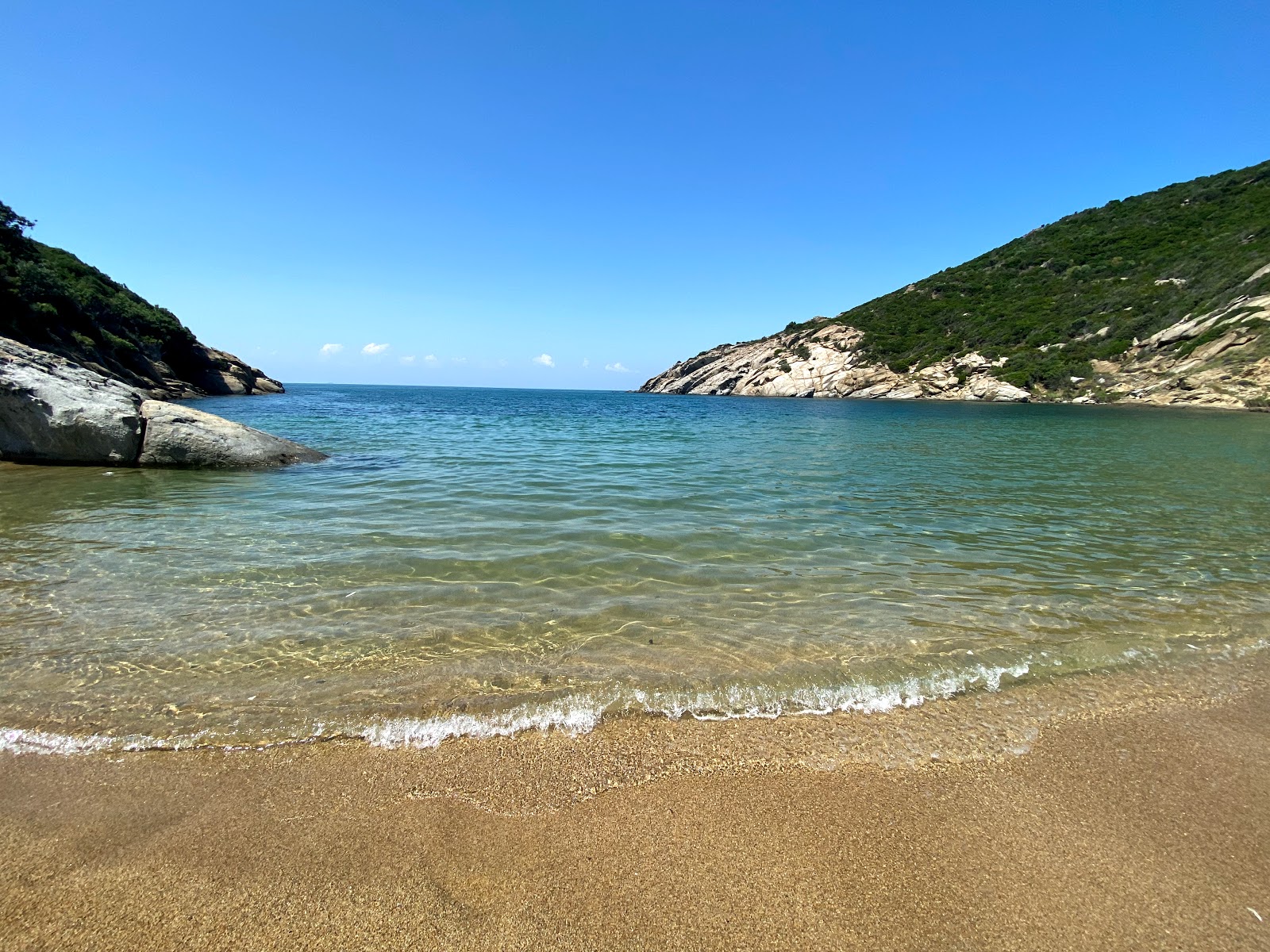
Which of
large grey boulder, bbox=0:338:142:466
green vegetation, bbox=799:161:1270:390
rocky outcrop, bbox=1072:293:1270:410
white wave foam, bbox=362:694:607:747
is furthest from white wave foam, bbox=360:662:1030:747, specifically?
green vegetation, bbox=799:161:1270:390

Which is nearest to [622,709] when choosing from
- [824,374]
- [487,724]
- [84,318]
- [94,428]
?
[487,724]

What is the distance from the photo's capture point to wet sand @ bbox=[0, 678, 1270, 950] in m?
2.45

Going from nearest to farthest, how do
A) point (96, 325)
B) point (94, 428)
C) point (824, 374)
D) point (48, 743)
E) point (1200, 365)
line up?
point (48, 743), point (94, 428), point (96, 325), point (1200, 365), point (824, 374)

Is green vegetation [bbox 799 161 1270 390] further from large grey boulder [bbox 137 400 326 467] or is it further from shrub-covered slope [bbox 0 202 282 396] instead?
shrub-covered slope [bbox 0 202 282 396]

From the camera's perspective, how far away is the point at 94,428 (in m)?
14.1

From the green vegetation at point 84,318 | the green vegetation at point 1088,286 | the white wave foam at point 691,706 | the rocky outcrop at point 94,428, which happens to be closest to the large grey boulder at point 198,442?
the rocky outcrop at point 94,428

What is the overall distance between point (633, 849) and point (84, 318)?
172 feet

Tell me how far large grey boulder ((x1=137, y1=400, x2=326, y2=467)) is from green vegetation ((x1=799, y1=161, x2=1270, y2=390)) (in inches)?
2841

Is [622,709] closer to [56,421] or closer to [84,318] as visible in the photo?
[56,421]

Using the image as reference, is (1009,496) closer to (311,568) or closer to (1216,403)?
(311,568)

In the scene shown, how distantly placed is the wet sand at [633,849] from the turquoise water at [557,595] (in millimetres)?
541

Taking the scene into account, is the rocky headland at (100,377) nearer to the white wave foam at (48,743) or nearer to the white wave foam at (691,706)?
the white wave foam at (48,743)

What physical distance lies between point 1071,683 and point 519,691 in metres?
4.47

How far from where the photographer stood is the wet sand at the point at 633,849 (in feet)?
8.04
